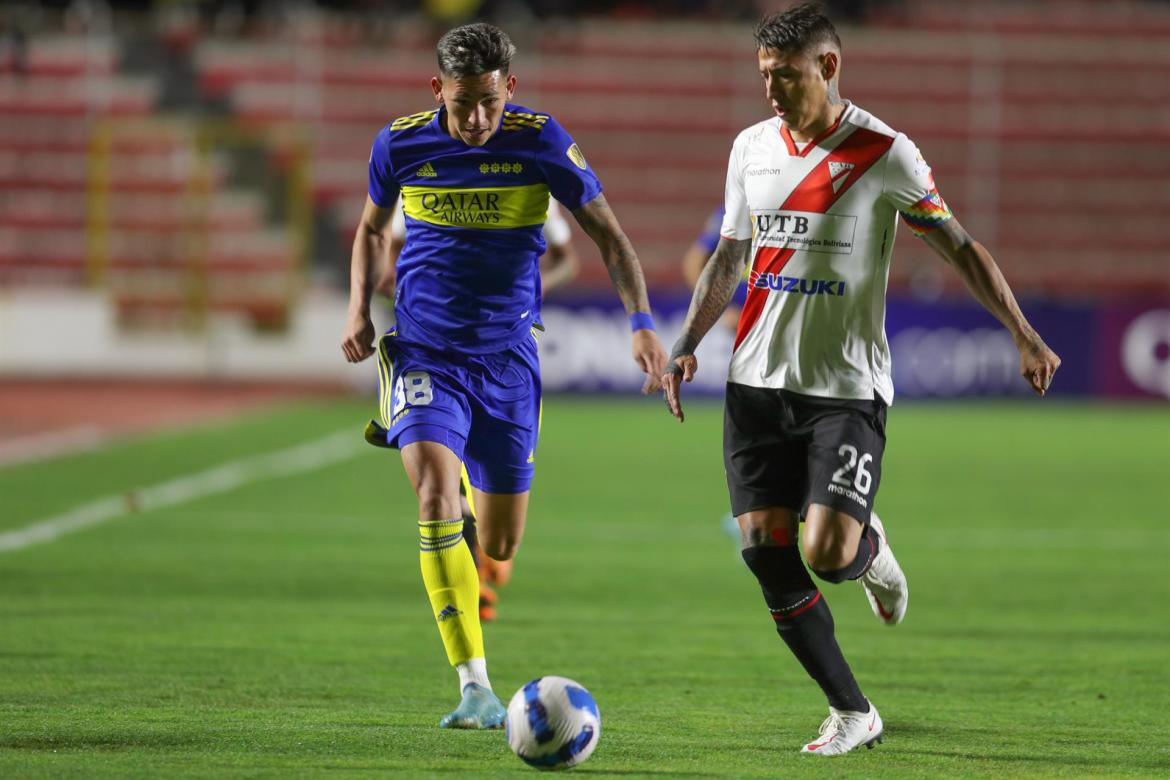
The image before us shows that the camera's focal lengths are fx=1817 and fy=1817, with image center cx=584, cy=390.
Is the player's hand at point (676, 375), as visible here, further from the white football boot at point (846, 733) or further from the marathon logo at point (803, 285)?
the white football boot at point (846, 733)

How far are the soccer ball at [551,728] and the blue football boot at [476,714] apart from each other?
0.55m

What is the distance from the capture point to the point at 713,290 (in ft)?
19.1

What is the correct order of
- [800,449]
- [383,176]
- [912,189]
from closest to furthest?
[912,189], [800,449], [383,176]

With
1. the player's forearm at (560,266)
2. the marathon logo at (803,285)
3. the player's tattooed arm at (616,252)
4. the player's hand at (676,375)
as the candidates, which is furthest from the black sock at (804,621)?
the player's forearm at (560,266)

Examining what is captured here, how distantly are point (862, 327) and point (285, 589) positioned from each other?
4.45 metres

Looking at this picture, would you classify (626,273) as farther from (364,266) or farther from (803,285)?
(364,266)

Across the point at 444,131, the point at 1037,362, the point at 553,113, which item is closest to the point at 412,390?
the point at 444,131

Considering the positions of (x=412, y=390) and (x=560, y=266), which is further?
(x=560, y=266)

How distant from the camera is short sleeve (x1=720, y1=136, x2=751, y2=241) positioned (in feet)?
19.1

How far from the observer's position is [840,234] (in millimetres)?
5641

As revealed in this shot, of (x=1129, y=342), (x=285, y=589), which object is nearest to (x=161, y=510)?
(x=285, y=589)

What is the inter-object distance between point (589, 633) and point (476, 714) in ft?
7.37

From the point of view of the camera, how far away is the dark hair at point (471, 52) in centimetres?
595

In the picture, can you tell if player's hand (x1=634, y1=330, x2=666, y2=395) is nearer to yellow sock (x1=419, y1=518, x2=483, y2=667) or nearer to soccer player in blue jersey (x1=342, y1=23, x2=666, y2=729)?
soccer player in blue jersey (x1=342, y1=23, x2=666, y2=729)
